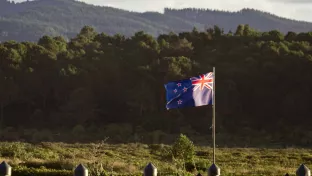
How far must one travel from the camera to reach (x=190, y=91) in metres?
17.4

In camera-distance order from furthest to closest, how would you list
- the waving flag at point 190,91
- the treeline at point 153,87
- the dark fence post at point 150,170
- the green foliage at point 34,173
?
the treeline at point 153,87 → the waving flag at point 190,91 → the green foliage at point 34,173 → the dark fence post at point 150,170

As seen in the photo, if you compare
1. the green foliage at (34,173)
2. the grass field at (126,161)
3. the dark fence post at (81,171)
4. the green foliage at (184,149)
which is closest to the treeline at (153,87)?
the grass field at (126,161)

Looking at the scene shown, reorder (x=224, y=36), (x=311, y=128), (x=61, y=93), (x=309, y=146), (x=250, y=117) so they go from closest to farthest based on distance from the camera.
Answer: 1. (x=309, y=146)
2. (x=311, y=128)
3. (x=250, y=117)
4. (x=61, y=93)
5. (x=224, y=36)

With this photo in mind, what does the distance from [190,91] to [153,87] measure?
4214 centimetres

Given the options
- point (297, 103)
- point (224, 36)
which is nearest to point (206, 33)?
point (224, 36)

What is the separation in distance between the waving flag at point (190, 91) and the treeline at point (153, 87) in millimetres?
35763

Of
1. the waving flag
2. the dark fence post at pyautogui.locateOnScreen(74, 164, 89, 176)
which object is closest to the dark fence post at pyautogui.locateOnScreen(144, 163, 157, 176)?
the dark fence post at pyautogui.locateOnScreen(74, 164, 89, 176)

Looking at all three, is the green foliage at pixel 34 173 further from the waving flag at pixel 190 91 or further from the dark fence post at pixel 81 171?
the dark fence post at pixel 81 171

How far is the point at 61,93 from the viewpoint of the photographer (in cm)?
6131

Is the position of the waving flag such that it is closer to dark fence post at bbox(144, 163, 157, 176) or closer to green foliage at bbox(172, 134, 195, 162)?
green foliage at bbox(172, 134, 195, 162)

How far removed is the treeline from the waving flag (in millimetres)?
35763

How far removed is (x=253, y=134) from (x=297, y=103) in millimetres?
5647

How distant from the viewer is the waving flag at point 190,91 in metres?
17.4

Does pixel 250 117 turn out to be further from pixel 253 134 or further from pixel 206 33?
pixel 206 33
